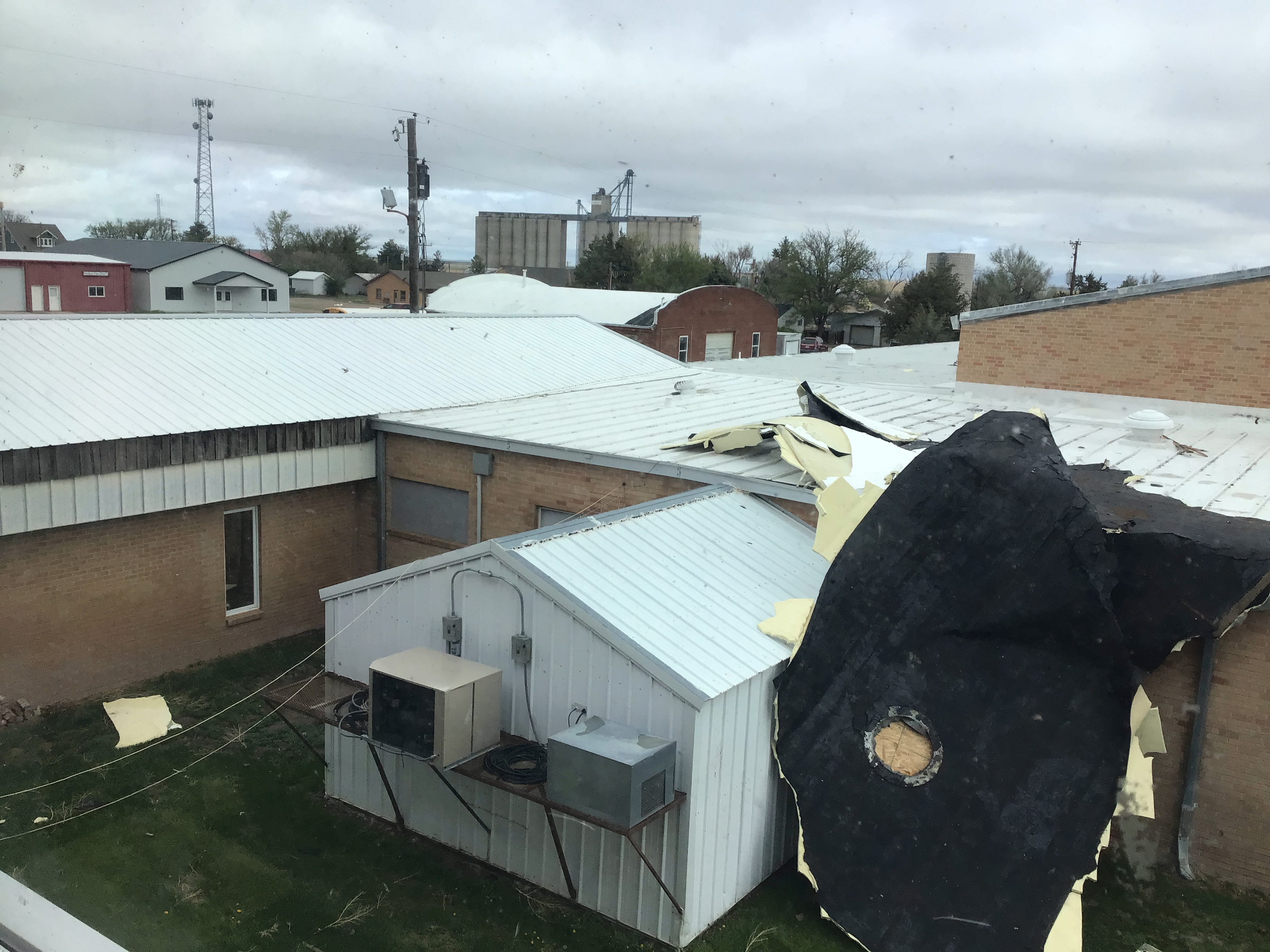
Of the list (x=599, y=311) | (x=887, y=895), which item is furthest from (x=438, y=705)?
(x=599, y=311)

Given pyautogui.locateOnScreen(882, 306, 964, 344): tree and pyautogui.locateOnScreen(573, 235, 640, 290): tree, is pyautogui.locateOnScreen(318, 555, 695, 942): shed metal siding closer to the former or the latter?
pyautogui.locateOnScreen(882, 306, 964, 344): tree

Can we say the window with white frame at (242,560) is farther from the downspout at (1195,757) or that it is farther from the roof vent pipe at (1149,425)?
the roof vent pipe at (1149,425)

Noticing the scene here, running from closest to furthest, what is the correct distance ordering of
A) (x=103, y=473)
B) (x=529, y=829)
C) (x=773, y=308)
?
(x=529, y=829), (x=103, y=473), (x=773, y=308)

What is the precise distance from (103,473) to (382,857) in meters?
5.48

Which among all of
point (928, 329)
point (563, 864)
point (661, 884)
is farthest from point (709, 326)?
point (661, 884)

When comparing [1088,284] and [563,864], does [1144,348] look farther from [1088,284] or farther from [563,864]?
[1088,284]

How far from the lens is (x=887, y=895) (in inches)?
279

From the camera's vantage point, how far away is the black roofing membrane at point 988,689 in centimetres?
697

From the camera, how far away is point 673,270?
2603 inches

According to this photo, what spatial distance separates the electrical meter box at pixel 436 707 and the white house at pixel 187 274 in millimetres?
39965

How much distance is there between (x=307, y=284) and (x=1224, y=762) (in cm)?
6624

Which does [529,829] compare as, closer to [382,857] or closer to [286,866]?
[382,857]

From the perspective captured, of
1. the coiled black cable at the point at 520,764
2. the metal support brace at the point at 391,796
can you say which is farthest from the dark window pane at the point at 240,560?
the coiled black cable at the point at 520,764

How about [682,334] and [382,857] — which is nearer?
[382,857]
